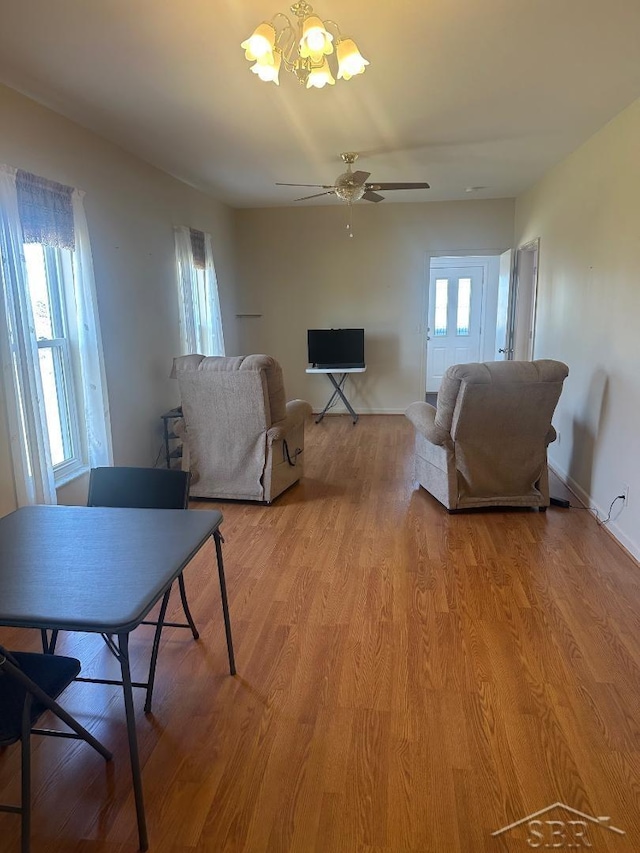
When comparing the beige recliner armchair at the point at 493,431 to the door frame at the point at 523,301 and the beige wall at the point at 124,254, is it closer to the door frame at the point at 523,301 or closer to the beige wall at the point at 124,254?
the beige wall at the point at 124,254

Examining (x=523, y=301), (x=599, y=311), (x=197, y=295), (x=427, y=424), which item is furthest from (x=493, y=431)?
(x=197, y=295)

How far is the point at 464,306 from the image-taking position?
834 cm

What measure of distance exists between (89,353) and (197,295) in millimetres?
2084

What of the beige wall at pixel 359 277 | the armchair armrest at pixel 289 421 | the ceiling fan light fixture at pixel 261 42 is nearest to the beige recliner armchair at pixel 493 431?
the armchair armrest at pixel 289 421

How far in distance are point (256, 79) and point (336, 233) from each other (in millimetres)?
4110

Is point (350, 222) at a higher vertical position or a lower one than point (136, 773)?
higher

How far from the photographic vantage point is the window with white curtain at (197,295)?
5.20 m

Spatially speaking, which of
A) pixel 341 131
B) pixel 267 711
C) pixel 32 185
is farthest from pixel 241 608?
pixel 341 131

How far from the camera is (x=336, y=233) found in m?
6.86

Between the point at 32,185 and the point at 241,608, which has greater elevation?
the point at 32,185

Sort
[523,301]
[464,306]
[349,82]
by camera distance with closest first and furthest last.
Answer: [349,82]
[523,301]
[464,306]

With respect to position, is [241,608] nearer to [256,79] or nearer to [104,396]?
[104,396]

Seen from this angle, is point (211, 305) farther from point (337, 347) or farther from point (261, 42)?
point (261, 42)

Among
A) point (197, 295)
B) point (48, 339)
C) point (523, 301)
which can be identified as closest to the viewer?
point (48, 339)
